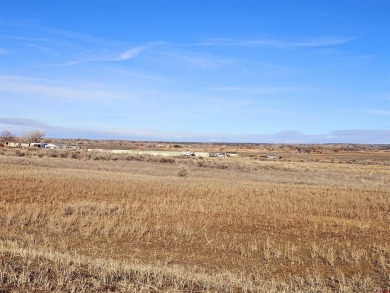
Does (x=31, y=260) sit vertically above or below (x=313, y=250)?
above

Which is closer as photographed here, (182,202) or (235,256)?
(235,256)

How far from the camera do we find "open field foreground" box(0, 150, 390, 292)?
7.50 metres

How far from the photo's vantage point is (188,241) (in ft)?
41.8

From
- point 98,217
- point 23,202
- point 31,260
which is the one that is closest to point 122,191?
point 23,202

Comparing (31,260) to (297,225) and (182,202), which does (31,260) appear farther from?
(182,202)

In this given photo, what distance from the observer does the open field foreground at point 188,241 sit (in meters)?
7.50

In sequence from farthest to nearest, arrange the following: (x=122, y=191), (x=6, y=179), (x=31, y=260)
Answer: (x=6, y=179) < (x=122, y=191) < (x=31, y=260)

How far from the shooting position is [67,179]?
89.4 feet

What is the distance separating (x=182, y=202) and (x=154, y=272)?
41.2ft

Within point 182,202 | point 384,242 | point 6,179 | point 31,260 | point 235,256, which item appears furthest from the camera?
point 6,179

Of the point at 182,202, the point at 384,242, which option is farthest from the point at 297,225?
the point at 182,202

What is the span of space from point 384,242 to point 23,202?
46.0ft

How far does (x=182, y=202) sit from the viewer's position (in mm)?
20531

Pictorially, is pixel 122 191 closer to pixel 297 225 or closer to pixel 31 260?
pixel 297 225
